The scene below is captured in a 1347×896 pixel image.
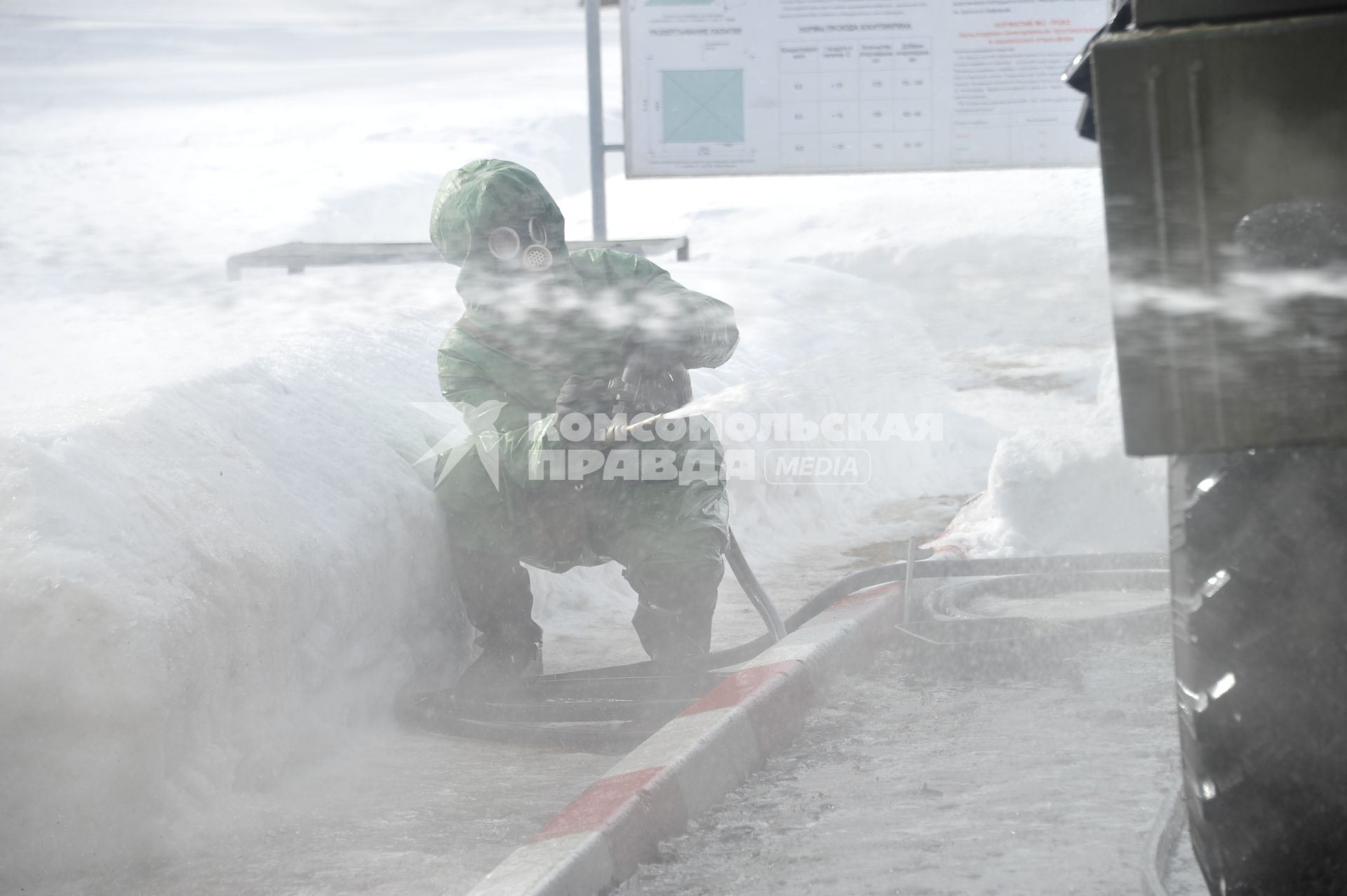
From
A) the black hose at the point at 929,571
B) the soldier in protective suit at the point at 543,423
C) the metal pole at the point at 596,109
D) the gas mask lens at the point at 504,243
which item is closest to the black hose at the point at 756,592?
the black hose at the point at 929,571

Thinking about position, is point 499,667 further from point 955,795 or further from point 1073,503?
point 1073,503

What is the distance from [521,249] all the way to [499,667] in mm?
847

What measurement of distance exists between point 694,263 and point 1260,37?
6872mm

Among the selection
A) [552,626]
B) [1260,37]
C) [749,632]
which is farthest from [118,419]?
[1260,37]

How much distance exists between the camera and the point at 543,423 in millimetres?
2555

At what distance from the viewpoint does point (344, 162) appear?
18.6 metres

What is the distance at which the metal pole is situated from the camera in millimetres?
6148

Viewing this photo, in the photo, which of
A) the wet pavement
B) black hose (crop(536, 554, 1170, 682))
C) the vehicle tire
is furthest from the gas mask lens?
the vehicle tire

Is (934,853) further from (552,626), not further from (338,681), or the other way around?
(552,626)

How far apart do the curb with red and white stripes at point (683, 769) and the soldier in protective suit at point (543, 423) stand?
26cm

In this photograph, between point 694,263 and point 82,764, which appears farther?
point 694,263

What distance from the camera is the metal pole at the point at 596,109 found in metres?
6.15

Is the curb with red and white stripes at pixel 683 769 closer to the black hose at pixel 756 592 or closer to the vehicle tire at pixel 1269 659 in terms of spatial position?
the black hose at pixel 756 592

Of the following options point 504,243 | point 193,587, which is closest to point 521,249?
point 504,243
